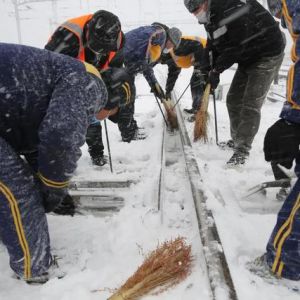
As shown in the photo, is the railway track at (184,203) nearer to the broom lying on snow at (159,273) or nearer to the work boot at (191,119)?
the broom lying on snow at (159,273)

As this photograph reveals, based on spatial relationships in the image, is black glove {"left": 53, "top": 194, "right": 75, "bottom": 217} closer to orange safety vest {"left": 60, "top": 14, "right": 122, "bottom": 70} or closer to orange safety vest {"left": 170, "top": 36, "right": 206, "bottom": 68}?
orange safety vest {"left": 60, "top": 14, "right": 122, "bottom": 70}

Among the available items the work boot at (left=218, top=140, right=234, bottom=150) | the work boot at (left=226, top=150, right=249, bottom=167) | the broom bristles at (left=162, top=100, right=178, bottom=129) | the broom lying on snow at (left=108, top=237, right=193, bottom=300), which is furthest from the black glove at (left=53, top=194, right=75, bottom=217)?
the broom bristles at (left=162, top=100, right=178, bottom=129)

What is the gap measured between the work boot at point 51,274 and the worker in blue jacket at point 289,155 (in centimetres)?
130

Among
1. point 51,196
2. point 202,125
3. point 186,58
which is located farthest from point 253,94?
point 186,58

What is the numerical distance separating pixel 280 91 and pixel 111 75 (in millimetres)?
9683

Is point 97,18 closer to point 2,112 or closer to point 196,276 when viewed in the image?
point 2,112

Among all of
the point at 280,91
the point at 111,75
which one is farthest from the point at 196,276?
the point at 280,91

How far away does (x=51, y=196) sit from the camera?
2104 millimetres

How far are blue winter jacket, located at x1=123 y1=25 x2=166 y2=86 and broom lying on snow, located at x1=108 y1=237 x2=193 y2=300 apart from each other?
150 inches

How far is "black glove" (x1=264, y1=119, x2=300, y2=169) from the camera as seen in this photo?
76.3 inches

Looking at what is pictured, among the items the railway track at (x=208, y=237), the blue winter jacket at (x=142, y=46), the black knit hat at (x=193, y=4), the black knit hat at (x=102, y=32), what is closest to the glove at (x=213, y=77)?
the black knit hat at (x=193, y=4)

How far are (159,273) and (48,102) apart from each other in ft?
3.91

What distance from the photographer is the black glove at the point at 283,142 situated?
6.36 feet

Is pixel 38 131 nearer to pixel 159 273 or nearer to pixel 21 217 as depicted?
pixel 21 217
